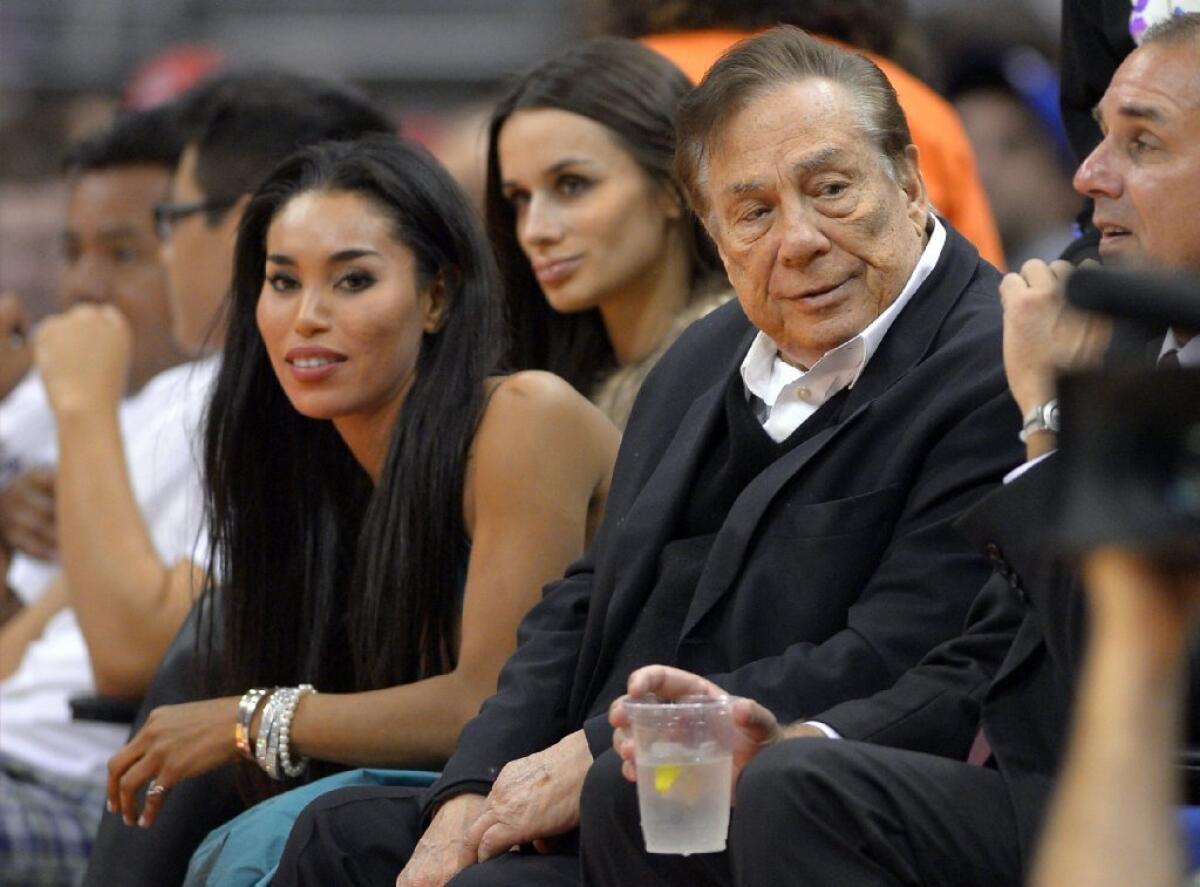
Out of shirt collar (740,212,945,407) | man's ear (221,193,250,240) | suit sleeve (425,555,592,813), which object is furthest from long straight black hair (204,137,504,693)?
man's ear (221,193,250,240)

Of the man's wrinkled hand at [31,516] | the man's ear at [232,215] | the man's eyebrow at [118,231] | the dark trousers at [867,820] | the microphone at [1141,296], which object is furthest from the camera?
the man's eyebrow at [118,231]

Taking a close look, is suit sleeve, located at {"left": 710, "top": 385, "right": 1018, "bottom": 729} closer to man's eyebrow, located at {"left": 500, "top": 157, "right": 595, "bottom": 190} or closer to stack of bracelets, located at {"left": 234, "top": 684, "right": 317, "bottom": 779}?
stack of bracelets, located at {"left": 234, "top": 684, "right": 317, "bottom": 779}

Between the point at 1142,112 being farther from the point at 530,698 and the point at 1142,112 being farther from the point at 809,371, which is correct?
the point at 530,698

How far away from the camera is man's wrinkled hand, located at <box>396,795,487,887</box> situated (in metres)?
3.07

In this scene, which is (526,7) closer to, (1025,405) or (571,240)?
(571,240)

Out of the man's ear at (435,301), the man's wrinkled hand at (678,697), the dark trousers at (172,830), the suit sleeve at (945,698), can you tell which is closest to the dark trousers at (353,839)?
the man's wrinkled hand at (678,697)

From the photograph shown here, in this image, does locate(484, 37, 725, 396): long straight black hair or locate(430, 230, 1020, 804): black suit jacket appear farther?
locate(484, 37, 725, 396): long straight black hair

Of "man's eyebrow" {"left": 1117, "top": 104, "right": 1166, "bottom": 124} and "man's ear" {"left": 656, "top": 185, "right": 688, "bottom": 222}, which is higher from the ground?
"man's ear" {"left": 656, "top": 185, "right": 688, "bottom": 222}

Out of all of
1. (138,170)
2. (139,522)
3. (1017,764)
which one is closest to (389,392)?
(139,522)

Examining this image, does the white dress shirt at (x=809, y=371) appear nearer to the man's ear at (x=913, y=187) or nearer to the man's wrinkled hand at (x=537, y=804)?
the man's ear at (x=913, y=187)

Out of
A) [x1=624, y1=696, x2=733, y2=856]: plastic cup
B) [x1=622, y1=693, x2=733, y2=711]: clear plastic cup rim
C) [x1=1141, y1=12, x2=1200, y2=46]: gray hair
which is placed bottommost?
[x1=624, y1=696, x2=733, y2=856]: plastic cup

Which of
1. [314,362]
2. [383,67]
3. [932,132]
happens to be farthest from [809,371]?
[383,67]

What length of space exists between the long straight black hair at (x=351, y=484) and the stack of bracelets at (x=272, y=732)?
0.60 ft

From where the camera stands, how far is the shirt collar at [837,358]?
10.0 ft
